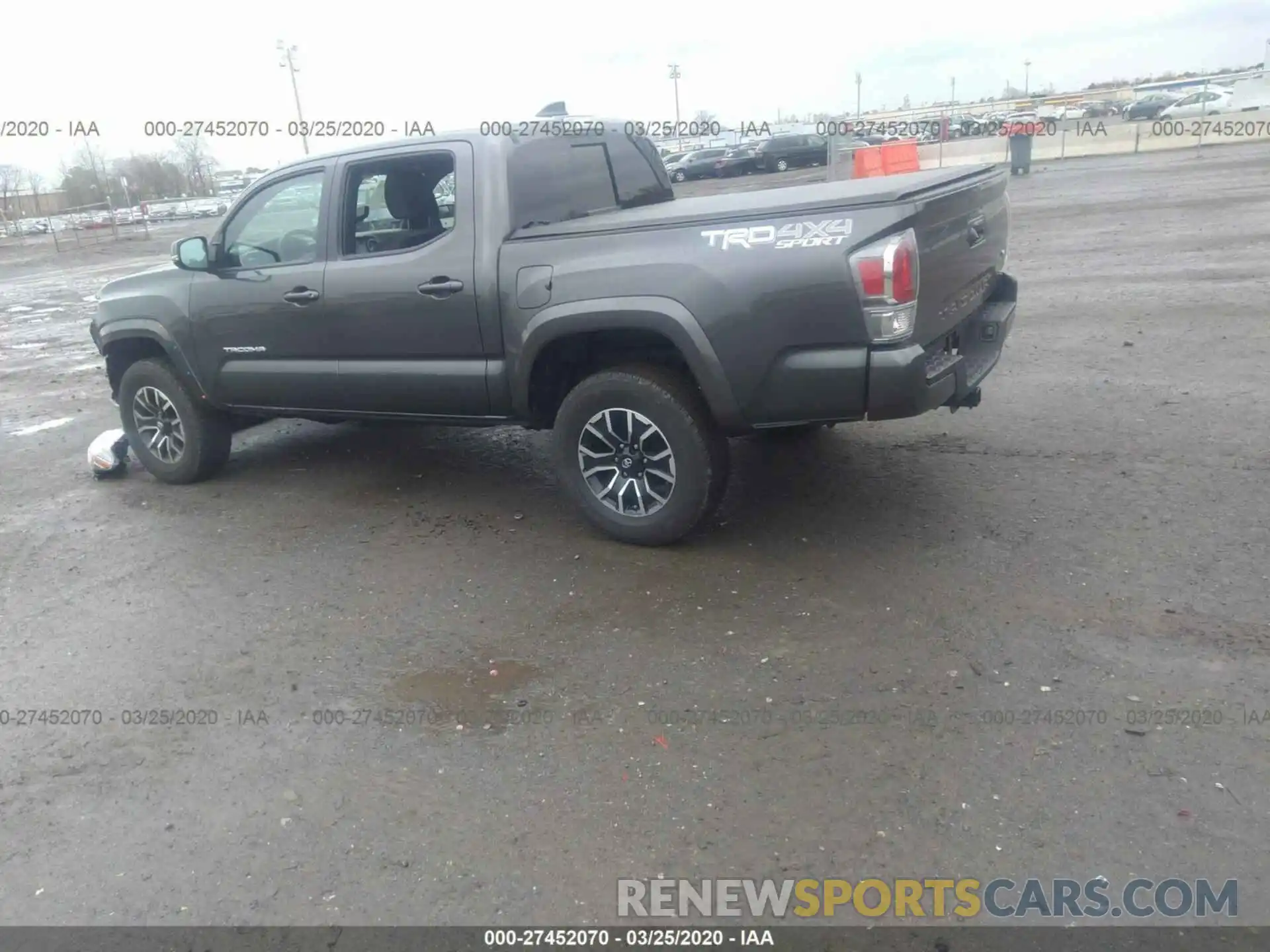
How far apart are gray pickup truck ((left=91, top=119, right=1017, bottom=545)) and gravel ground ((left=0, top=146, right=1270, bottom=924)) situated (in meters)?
0.59

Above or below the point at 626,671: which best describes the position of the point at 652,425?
above

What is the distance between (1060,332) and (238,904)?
25.9 ft

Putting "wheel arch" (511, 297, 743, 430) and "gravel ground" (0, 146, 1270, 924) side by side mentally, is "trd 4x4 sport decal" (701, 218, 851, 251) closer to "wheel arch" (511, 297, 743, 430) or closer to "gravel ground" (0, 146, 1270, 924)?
"wheel arch" (511, 297, 743, 430)

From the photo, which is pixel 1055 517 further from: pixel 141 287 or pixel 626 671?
pixel 141 287

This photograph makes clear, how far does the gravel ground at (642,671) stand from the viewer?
117 inches

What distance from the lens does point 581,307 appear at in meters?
4.70

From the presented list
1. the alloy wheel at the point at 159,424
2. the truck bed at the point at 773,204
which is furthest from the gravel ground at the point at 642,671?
the truck bed at the point at 773,204

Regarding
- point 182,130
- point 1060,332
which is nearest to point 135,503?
point 1060,332

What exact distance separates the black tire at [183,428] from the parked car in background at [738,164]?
35208mm

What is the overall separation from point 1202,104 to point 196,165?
4147 centimetres

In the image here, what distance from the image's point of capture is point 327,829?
10.5ft

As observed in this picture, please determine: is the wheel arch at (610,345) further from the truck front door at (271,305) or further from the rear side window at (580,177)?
the truck front door at (271,305)

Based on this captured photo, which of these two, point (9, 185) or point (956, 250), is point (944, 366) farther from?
point (9, 185)

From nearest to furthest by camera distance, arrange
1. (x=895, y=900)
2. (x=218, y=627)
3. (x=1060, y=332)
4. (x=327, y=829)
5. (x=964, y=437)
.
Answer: (x=895, y=900) → (x=327, y=829) → (x=218, y=627) → (x=964, y=437) → (x=1060, y=332)
